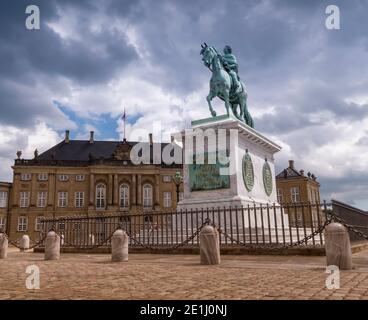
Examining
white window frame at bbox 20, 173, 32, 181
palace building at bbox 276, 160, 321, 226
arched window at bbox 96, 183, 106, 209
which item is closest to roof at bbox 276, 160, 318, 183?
palace building at bbox 276, 160, 321, 226

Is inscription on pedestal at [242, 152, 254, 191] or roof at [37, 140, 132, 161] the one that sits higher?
roof at [37, 140, 132, 161]

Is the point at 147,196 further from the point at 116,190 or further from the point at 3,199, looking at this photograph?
the point at 3,199

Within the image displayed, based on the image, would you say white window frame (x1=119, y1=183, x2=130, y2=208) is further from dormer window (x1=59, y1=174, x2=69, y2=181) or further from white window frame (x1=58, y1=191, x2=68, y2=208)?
dormer window (x1=59, y1=174, x2=69, y2=181)

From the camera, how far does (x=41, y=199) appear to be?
6066 centimetres

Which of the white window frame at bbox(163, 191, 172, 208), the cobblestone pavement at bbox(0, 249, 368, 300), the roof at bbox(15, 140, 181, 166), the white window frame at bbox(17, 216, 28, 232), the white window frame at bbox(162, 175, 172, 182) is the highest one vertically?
the roof at bbox(15, 140, 181, 166)

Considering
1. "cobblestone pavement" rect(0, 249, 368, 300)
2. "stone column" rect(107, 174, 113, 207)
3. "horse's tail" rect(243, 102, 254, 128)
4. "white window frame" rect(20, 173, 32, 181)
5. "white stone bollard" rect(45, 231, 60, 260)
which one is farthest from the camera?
"stone column" rect(107, 174, 113, 207)

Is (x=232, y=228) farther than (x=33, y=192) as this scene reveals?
No

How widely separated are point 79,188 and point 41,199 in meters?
6.32

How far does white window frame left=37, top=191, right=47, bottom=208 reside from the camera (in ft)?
198

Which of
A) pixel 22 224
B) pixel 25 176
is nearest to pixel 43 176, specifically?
pixel 25 176

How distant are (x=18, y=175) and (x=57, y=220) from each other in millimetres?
48432

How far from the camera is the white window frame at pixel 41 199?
60438 millimetres

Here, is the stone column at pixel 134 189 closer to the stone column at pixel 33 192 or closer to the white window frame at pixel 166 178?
the white window frame at pixel 166 178

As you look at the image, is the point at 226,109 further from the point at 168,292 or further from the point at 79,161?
the point at 79,161
